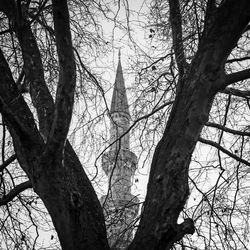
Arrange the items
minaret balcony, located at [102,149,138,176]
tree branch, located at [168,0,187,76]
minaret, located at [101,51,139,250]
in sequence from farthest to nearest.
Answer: minaret balcony, located at [102,149,138,176]
minaret, located at [101,51,139,250]
tree branch, located at [168,0,187,76]

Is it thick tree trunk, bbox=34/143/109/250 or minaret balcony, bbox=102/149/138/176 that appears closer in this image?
thick tree trunk, bbox=34/143/109/250

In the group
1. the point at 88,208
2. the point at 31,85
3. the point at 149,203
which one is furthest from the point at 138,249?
the point at 31,85

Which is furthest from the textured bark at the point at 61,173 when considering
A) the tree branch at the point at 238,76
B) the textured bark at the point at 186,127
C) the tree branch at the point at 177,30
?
the tree branch at the point at 177,30

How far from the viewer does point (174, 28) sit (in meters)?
3.07

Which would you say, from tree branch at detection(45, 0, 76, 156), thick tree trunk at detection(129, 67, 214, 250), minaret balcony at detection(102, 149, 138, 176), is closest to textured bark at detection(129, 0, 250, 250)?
thick tree trunk at detection(129, 67, 214, 250)

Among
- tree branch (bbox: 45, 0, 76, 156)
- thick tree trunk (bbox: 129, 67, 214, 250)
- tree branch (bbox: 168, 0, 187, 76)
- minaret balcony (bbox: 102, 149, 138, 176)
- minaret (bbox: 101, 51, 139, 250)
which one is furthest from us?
minaret balcony (bbox: 102, 149, 138, 176)

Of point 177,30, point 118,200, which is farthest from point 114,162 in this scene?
point 177,30

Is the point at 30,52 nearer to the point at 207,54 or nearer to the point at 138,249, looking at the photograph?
the point at 207,54

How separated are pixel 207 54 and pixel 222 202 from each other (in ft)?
7.03

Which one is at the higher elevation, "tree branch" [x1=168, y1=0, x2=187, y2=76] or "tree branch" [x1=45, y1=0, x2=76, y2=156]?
"tree branch" [x1=168, y1=0, x2=187, y2=76]

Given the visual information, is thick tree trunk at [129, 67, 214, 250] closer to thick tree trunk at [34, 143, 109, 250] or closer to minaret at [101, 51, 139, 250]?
thick tree trunk at [34, 143, 109, 250]

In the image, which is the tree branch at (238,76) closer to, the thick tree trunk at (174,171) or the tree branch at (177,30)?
the thick tree trunk at (174,171)

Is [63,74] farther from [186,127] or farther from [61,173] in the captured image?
[186,127]

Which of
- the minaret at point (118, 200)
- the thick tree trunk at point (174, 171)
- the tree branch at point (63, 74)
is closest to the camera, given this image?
the thick tree trunk at point (174, 171)
